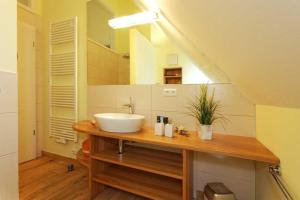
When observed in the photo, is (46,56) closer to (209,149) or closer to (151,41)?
(151,41)

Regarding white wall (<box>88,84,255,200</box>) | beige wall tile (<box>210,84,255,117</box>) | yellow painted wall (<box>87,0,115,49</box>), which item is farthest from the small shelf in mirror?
yellow painted wall (<box>87,0,115,49</box>)

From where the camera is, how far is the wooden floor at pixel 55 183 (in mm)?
1774

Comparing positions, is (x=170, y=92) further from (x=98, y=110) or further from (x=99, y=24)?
(x=99, y=24)

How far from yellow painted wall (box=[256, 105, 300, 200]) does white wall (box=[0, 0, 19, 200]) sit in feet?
6.42

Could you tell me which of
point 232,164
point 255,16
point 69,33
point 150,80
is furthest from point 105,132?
point 69,33

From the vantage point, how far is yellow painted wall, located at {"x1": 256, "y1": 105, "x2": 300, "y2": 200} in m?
0.78

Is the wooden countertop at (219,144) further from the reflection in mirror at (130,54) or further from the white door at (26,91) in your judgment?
the white door at (26,91)

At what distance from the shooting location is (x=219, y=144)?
1287 mm

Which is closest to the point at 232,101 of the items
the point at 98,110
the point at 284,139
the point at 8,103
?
the point at 284,139

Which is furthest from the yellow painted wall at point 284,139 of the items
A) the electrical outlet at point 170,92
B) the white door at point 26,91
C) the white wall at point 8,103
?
the white door at point 26,91

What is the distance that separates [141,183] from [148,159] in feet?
0.79

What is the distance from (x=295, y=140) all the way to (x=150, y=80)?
1465mm

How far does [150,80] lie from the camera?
6.72 feet

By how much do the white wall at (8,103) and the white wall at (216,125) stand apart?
38.4 inches
